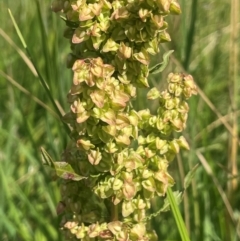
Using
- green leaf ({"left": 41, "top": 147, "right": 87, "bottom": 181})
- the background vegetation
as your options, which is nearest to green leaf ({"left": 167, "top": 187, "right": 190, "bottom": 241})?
green leaf ({"left": 41, "top": 147, "right": 87, "bottom": 181})

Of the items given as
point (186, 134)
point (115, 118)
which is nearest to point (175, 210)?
point (115, 118)

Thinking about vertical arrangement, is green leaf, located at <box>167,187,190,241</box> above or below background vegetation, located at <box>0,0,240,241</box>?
above

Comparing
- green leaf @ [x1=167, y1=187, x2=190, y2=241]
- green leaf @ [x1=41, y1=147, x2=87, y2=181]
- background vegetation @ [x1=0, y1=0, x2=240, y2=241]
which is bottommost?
background vegetation @ [x1=0, y1=0, x2=240, y2=241]

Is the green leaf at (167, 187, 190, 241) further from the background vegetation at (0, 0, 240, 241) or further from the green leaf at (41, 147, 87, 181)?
the background vegetation at (0, 0, 240, 241)

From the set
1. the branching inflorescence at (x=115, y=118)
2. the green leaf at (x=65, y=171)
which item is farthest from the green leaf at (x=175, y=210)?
the green leaf at (x=65, y=171)

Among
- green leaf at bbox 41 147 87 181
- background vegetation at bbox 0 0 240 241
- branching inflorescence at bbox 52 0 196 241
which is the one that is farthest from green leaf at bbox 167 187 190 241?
background vegetation at bbox 0 0 240 241

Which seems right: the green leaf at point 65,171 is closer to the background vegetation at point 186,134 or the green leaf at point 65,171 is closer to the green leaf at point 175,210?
the green leaf at point 175,210

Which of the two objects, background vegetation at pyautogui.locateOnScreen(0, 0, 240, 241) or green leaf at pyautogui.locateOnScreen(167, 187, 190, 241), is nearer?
green leaf at pyautogui.locateOnScreen(167, 187, 190, 241)
